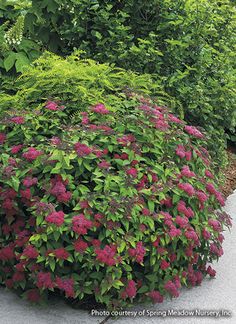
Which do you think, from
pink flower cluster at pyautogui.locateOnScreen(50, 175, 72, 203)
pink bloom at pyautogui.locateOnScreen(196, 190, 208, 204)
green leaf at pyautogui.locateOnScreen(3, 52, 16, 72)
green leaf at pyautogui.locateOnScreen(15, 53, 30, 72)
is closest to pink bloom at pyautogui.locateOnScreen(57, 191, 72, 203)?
pink flower cluster at pyautogui.locateOnScreen(50, 175, 72, 203)

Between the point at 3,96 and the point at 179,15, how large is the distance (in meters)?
1.85

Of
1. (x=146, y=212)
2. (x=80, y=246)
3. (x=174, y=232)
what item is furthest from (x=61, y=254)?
(x=174, y=232)

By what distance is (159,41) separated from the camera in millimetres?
5266

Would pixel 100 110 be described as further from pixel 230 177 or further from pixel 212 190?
pixel 230 177

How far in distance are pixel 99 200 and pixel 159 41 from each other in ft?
7.25

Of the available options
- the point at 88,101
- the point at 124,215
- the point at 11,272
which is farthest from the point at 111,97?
the point at 11,272

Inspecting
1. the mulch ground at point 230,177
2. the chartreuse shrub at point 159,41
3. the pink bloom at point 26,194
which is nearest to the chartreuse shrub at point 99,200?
the pink bloom at point 26,194

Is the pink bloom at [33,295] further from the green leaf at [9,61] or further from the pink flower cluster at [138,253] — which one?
the green leaf at [9,61]

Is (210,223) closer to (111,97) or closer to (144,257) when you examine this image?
(144,257)

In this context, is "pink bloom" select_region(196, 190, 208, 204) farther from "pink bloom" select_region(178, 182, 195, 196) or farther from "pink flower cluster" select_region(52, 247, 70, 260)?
Result: "pink flower cluster" select_region(52, 247, 70, 260)

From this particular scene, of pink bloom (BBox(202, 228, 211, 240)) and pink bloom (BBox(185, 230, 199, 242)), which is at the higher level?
pink bloom (BBox(185, 230, 199, 242))

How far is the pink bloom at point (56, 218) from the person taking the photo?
325 cm

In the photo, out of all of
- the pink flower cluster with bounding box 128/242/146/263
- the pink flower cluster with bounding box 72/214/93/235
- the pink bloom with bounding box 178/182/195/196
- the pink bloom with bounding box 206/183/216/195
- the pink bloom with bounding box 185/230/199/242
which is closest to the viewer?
the pink flower cluster with bounding box 72/214/93/235

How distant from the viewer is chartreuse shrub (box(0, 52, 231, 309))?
10.9 feet
